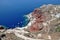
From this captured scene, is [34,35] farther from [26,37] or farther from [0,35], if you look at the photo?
[0,35]

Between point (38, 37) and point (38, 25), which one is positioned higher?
point (38, 25)

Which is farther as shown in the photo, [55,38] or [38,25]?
[38,25]

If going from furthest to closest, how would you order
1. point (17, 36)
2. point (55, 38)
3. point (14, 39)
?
1. point (17, 36)
2. point (14, 39)
3. point (55, 38)

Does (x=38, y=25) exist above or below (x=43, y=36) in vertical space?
above

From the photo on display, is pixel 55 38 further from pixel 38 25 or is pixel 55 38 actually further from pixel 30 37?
pixel 38 25

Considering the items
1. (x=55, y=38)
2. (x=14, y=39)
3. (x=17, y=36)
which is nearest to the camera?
(x=55, y=38)

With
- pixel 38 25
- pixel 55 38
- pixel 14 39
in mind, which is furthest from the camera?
pixel 38 25

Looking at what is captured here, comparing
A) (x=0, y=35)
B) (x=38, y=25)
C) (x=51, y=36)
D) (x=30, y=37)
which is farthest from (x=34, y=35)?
(x=38, y=25)

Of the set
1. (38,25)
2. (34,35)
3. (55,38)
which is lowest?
(55,38)

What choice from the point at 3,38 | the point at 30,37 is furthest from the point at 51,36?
the point at 3,38
